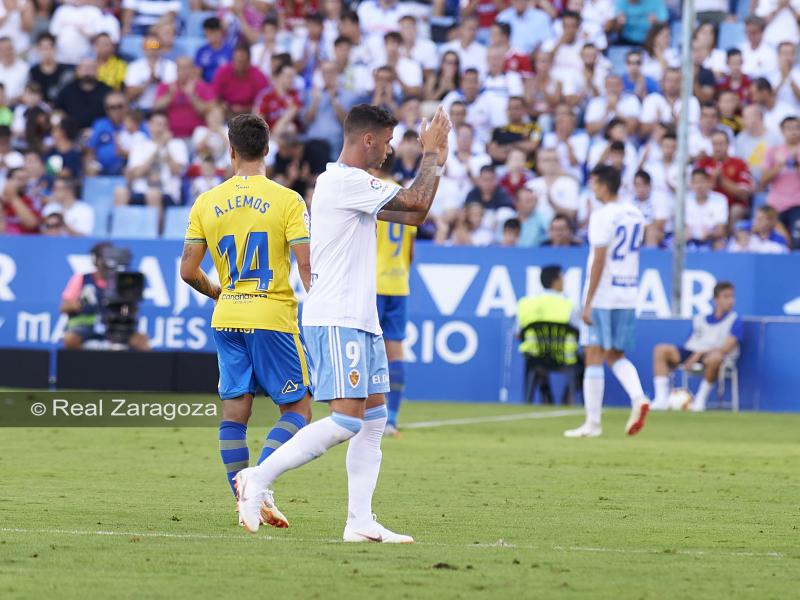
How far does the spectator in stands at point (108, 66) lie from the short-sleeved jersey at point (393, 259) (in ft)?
Answer: 40.0

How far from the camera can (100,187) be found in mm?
24234

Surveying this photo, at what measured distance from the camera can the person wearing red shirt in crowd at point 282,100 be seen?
24.3m

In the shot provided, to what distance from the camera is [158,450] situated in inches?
526

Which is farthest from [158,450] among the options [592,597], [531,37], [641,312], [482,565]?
[531,37]

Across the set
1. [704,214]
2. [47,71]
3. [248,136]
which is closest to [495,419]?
[704,214]

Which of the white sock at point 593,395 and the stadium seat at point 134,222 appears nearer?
the white sock at point 593,395

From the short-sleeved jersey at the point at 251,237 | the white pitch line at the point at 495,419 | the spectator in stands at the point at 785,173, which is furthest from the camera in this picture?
the spectator in stands at the point at 785,173

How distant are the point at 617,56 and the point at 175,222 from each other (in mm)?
7227

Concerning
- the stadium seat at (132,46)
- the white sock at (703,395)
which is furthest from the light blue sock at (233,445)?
the stadium seat at (132,46)

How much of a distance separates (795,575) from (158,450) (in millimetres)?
7371

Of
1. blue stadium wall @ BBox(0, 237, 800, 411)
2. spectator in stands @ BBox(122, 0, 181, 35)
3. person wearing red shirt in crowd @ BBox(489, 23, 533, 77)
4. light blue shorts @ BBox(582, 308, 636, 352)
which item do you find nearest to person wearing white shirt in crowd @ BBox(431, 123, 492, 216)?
person wearing red shirt in crowd @ BBox(489, 23, 533, 77)

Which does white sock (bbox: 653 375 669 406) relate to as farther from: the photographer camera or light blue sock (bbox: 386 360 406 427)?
the photographer camera

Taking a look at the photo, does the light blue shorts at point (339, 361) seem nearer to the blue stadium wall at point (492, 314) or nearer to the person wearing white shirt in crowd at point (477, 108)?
the blue stadium wall at point (492, 314)

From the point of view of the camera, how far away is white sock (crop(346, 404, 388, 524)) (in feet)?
25.6
